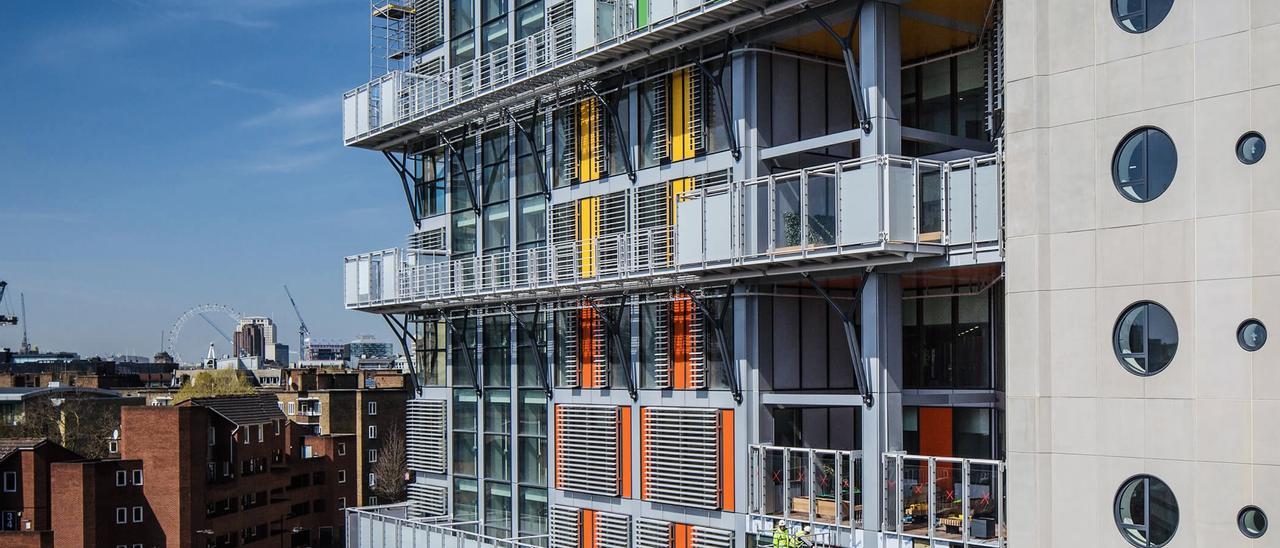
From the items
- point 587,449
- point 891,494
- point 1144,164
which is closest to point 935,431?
point 891,494

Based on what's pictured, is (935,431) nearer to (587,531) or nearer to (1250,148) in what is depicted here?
(587,531)

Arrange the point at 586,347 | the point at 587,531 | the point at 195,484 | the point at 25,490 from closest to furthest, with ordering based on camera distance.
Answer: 1. the point at 587,531
2. the point at 586,347
3. the point at 25,490
4. the point at 195,484

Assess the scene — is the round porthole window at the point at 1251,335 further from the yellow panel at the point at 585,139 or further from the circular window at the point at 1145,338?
the yellow panel at the point at 585,139

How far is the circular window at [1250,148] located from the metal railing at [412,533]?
22150mm

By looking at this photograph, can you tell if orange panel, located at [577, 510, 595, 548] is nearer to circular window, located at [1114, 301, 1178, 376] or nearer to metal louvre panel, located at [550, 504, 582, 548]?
metal louvre panel, located at [550, 504, 582, 548]

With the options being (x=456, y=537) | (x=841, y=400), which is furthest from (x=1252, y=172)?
(x=456, y=537)

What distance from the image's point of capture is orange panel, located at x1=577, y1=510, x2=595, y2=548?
3338 centimetres

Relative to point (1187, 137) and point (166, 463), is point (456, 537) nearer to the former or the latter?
point (1187, 137)

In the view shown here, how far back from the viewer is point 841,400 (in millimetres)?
26312

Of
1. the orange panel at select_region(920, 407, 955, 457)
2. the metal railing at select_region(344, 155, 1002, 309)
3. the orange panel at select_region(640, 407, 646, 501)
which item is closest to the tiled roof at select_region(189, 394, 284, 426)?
the orange panel at select_region(640, 407, 646, 501)

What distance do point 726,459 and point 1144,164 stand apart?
12.2 metres

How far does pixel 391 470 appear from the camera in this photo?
98312 millimetres

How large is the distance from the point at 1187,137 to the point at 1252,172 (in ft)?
3.80

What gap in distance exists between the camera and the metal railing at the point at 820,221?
23.3 meters
